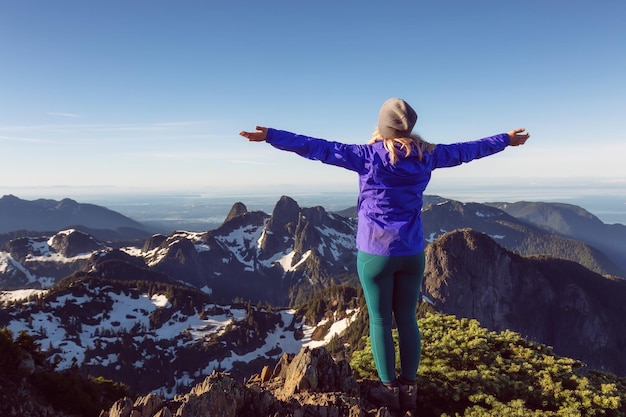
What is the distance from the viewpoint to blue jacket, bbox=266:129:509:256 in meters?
5.68

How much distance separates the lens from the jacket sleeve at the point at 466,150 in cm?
610

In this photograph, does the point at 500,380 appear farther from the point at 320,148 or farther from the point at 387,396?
the point at 320,148

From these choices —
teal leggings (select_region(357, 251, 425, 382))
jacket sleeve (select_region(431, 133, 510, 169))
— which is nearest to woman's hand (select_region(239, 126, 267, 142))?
teal leggings (select_region(357, 251, 425, 382))

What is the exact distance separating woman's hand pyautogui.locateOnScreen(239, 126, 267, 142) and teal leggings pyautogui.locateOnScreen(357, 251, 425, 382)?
264 centimetres

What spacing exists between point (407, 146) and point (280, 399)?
5216 millimetres

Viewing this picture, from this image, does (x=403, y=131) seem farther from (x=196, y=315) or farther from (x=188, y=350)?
(x=196, y=315)

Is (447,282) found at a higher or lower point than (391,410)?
lower

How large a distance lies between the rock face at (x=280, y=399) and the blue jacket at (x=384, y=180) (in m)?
2.89

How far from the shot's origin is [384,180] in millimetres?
5797

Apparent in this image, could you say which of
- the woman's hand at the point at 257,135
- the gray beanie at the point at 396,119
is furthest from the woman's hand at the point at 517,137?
the woman's hand at the point at 257,135

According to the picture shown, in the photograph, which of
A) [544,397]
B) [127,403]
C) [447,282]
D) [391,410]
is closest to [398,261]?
[391,410]

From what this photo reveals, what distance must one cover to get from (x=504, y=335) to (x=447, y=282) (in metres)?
198

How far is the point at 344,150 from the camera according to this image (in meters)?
5.79

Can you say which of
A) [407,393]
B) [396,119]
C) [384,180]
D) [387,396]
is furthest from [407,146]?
[387,396]
